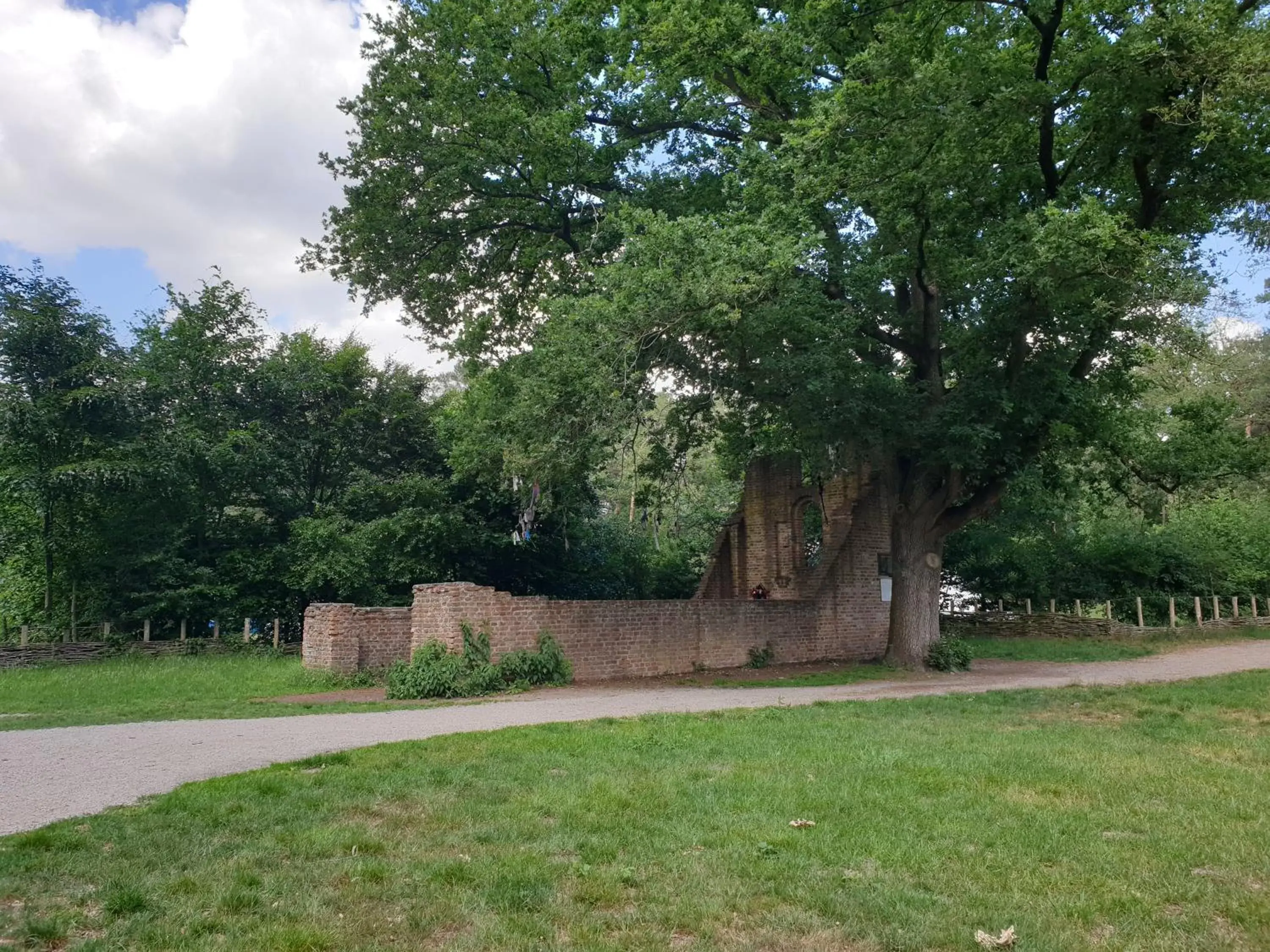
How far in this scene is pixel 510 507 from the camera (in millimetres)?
25094

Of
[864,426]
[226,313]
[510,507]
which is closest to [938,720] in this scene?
[864,426]

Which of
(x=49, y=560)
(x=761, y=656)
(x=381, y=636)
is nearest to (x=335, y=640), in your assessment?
(x=381, y=636)

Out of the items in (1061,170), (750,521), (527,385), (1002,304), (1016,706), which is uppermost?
(1061,170)

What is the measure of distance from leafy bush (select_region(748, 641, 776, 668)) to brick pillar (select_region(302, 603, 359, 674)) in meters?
7.73

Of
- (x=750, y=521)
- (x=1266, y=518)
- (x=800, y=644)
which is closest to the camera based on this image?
(x=800, y=644)

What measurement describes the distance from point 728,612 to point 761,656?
1.27 meters

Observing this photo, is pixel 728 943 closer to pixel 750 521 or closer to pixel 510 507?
pixel 750 521

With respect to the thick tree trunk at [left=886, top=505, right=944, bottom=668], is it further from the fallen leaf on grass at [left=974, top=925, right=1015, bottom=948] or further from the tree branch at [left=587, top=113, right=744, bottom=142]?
the fallen leaf on grass at [left=974, top=925, right=1015, bottom=948]

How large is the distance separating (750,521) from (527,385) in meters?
9.59

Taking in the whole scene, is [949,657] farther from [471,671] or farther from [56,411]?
[56,411]

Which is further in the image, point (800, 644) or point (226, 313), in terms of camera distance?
point (226, 313)

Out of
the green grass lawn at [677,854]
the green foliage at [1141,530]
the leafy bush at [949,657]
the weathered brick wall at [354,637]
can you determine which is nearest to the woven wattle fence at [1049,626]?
the green foliage at [1141,530]

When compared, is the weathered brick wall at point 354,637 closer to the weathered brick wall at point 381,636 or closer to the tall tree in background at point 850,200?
the weathered brick wall at point 381,636

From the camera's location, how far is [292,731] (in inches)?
403
